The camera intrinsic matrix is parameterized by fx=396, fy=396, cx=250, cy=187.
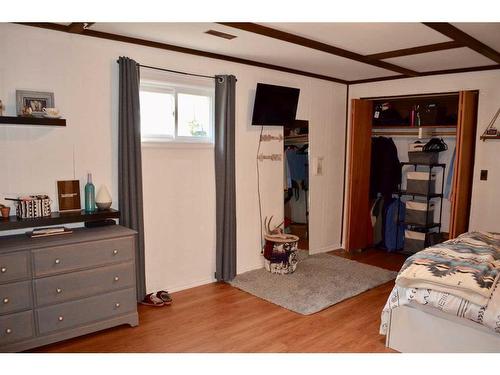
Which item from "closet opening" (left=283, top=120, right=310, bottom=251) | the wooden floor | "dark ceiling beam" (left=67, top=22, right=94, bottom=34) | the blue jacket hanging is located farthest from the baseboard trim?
"dark ceiling beam" (left=67, top=22, right=94, bottom=34)

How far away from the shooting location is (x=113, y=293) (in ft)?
9.30

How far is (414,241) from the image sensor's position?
496 cm

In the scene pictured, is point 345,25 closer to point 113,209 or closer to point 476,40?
point 476,40

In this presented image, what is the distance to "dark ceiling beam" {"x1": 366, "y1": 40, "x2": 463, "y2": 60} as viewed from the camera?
323 centimetres

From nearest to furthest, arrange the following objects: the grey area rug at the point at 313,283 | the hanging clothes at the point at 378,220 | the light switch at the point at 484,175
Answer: the grey area rug at the point at 313,283 → the light switch at the point at 484,175 → the hanging clothes at the point at 378,220

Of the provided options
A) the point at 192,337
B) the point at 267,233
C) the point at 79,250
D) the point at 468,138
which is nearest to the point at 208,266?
the point at 267,233

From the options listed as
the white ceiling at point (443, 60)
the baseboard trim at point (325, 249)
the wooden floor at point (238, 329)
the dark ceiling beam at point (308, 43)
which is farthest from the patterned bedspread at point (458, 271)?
the baseboard trim at point (325, 249)

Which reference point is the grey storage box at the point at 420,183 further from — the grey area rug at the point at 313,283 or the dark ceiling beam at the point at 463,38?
the dark ceiling beam at the point at 463,38

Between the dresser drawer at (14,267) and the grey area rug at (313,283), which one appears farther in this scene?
the grey area rug at (313,283)

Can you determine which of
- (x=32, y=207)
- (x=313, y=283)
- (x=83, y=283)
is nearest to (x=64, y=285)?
(x=83, y=283)

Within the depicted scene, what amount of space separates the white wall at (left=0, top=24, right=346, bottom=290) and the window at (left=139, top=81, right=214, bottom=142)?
6.4 inches

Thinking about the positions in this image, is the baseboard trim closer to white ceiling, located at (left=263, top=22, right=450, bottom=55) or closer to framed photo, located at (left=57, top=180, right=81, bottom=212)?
white ceiling, located at (left=263, top=22, right=450, bottom=55)

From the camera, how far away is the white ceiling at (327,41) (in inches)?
110

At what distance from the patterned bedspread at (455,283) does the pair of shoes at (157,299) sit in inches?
69.5
